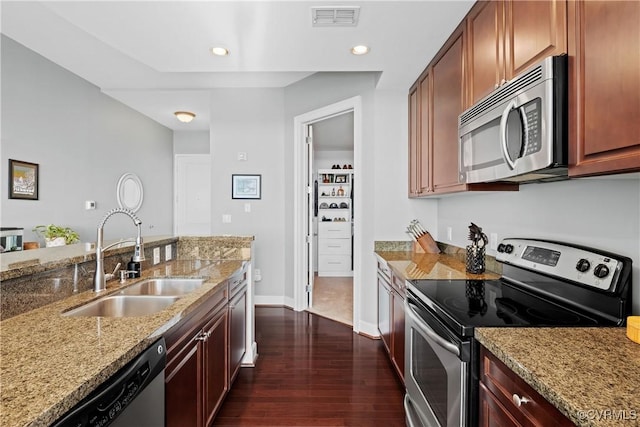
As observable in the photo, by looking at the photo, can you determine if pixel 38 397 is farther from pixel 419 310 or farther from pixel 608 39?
pixel 608 39

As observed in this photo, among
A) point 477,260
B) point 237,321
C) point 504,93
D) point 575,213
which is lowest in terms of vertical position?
point 237,321

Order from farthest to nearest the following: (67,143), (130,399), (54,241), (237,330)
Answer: (67,143)
(54,241)
(237,330)
(130,399)

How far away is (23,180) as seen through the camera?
3.48 meters

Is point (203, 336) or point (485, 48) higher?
point (485, 48)

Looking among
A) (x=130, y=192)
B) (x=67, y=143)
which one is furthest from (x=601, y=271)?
(x=130, y=192)

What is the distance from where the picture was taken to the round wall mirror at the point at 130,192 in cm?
520

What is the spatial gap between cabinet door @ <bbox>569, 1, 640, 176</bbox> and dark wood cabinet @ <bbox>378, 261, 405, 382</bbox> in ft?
4.34

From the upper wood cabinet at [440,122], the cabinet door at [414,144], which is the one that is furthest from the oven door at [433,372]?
the cabinet door at [414,144]

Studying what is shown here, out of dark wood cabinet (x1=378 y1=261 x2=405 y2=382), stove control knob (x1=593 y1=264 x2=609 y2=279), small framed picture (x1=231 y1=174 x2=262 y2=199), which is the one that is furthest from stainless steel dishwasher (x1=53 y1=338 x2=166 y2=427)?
small framed picture (x1=231 y1=174 x2=262 y2=199)

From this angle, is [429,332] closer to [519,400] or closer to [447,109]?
[519,400]

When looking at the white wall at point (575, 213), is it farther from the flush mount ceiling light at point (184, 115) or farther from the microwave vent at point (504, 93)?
the flush mount ceiling light at point (184, 115)

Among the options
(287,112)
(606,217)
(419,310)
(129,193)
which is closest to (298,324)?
(419,310)

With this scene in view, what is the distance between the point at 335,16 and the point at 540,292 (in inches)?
72.6

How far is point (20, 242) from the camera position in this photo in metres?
3.24
